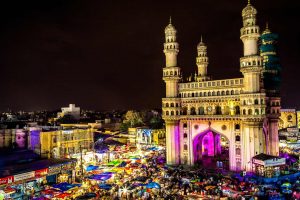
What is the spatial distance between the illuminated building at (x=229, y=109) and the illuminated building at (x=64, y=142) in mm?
14434

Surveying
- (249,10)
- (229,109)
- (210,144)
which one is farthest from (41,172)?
(249,10)

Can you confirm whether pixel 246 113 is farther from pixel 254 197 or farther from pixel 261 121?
pixel 254 197

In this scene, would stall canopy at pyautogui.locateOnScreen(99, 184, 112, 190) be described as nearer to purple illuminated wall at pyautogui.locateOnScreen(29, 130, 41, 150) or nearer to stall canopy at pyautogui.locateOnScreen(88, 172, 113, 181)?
stall canopy at pyautogui.locateOnScreen(88, 172, 113, 181)

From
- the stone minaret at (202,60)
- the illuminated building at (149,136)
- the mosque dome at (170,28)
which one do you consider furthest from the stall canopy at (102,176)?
the illuminated building at (149,136)

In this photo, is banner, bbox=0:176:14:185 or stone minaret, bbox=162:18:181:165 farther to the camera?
stone minaret, bbox=162:18:181:165

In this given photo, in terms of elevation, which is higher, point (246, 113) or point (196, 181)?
point (246, 113)

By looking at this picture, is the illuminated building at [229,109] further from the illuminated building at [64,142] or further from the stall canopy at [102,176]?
the illuminated building at [64,142]

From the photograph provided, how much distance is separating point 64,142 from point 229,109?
2530cm

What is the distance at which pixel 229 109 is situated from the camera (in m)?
40.6

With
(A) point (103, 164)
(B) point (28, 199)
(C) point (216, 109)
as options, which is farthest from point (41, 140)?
(C) point (216, 109)

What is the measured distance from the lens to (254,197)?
2545cm

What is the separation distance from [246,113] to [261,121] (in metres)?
1.98

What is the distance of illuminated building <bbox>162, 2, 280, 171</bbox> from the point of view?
3750 centimetres

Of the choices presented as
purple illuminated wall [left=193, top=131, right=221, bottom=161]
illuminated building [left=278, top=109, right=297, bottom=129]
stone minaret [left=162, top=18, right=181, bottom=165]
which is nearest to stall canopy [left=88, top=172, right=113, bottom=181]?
stone minaret [left=162, top=18, right=181, bottom=165]
